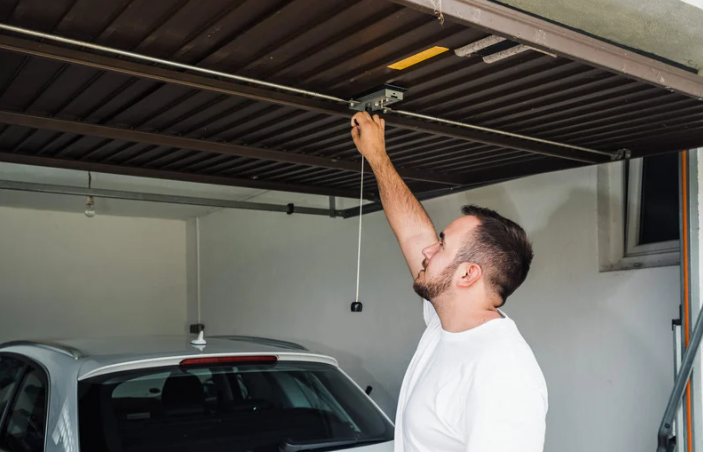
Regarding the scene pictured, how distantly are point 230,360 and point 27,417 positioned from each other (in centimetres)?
96

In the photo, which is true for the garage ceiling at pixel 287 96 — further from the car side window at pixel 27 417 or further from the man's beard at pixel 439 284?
the car side window at pixel 27 417

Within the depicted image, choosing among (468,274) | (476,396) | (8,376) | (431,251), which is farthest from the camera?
(8,376)

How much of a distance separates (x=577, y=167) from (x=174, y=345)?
8.68ft

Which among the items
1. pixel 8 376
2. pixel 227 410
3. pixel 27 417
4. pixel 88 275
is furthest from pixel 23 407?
pixel 88 275

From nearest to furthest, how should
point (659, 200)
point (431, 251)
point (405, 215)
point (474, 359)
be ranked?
1. point (474, 359)
2. point (431, 251)
3. point (405, 215)
4. point (659, 200)

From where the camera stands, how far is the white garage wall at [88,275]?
992 centimetres

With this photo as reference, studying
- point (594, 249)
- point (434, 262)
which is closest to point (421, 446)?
point (434, 262)

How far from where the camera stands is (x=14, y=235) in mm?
9922

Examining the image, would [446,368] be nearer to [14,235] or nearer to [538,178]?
[538,178]

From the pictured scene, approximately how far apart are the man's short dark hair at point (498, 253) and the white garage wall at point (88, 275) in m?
9.16

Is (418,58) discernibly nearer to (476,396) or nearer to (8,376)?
(476,396)

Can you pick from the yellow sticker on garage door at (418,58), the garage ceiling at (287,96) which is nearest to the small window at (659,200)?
the garage ceiling at (287,96)

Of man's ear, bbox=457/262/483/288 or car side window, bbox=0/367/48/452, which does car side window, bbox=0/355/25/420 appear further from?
man's ear, bbox=457/262/483/288

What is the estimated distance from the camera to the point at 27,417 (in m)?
3.19
